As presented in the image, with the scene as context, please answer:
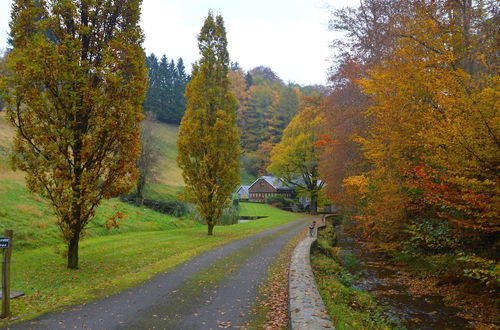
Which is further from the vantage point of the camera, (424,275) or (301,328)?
(424,275)

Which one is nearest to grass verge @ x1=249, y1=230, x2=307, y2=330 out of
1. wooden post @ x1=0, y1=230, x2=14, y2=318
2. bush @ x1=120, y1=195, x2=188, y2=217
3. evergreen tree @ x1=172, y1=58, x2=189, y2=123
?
wooden post @ x1=0, y1=230, x2=14, y2=318

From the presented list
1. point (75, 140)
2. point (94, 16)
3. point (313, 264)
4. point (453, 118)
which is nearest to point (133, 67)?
point (94, 16)

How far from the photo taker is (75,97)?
32.6 ft

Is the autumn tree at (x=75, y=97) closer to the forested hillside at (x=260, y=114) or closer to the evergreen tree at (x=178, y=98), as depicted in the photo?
the forested hillside at (x=260, y=114)

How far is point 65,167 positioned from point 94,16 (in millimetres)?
4631

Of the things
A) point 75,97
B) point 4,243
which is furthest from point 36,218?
point 4,243

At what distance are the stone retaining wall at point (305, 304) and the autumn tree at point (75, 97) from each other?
596 cm

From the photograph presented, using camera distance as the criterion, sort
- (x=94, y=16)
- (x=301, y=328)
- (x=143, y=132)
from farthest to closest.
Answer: (x=143, y=132), (x=94, y=16), (x=301, y=328)

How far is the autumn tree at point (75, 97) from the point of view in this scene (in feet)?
31.9

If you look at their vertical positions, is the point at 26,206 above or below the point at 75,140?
below

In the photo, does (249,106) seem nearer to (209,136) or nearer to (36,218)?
(209,136)

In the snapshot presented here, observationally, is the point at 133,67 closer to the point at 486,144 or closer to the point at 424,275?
the point at 486,144

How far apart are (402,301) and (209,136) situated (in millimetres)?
12862

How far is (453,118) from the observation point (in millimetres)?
10023
